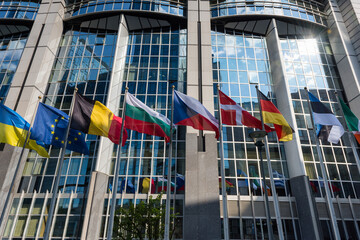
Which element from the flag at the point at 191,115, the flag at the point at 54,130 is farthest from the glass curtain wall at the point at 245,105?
the flag at the point at 54,130

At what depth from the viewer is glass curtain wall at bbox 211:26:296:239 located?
20.7 metres

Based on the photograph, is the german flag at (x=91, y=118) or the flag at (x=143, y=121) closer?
the german flag at (x=91, y=118)

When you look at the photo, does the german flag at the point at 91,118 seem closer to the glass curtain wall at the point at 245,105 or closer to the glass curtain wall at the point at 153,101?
the glass curtain wall at the point at 153,101

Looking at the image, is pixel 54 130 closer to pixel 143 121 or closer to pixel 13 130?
pixel 13 130

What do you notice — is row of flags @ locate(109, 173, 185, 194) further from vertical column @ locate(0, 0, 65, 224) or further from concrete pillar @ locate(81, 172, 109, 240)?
vertical column @ locate(0, 0, 65, 224)

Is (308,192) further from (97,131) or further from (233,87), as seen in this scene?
(97,131)

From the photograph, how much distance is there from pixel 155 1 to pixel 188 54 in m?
9.63

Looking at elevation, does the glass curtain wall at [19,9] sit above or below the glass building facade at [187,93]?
above

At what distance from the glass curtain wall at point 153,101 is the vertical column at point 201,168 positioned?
1.70 m

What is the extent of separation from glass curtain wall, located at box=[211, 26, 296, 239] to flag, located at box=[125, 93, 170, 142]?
425 inches

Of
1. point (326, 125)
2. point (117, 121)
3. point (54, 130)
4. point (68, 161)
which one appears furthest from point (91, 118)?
point (326, 125)

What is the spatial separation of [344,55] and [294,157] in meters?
14.0

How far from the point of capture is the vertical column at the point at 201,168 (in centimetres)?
1730

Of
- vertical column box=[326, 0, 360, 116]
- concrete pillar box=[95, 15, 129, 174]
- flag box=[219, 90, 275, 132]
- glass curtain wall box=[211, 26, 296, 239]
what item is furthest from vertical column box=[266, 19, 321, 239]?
concrete pillar box=[95, 15, 129, 174]
